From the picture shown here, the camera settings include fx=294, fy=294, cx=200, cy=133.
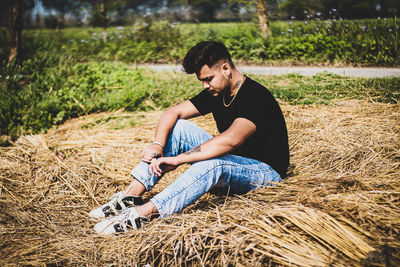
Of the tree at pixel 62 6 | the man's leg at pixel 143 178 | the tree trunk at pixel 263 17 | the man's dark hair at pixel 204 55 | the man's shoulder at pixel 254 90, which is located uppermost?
the tree at pixel 62 6

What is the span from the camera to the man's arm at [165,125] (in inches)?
88.4

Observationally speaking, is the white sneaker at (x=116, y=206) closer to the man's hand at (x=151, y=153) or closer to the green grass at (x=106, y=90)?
the man's hand at (x=151, y=153)

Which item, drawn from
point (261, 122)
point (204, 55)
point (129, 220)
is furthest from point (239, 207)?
point (204, 55)

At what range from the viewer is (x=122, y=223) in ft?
6.44

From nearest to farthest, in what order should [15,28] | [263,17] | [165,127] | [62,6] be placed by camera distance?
[165,127] < [15,28] < [263,17] < [62,6]

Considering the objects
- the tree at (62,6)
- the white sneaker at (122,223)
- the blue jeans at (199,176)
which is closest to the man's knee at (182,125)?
the blue jeans at (199,176)

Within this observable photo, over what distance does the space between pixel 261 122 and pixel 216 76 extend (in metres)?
0.48

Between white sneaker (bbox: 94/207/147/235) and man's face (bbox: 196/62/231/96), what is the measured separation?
1.06 meters

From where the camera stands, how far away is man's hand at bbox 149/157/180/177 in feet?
6.97

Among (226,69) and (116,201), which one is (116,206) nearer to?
(116,201)

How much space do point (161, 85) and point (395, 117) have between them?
3.19 metres

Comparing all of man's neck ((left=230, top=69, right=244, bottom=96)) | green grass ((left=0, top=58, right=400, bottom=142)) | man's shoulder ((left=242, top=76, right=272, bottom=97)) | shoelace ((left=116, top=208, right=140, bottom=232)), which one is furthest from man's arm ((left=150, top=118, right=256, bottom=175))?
green grass ((left=0, top=58, right=400, bottom=142))

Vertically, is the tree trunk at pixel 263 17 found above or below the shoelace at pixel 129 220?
above

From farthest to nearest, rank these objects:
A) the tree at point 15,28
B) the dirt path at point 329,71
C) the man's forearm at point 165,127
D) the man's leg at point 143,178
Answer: the tree at point 15,28 → the dirt path at point 329,71 → the man's forearm at point 165,127 → the man's leg at point 143,178
